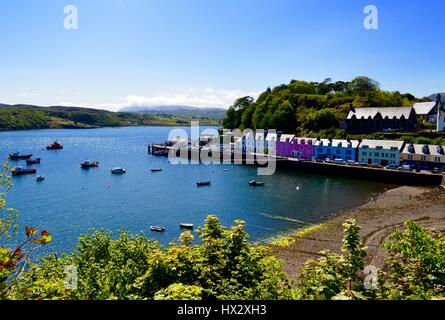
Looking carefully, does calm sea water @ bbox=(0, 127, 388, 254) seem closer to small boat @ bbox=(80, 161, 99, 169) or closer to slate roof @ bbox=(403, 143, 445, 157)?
small boat @ bbox=(80, 161, 99, 169)

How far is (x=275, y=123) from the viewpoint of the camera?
102125 mm

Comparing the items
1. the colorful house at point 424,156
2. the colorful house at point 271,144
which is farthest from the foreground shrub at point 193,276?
the colorful house at point 271,144

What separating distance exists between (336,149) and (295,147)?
10488 mm

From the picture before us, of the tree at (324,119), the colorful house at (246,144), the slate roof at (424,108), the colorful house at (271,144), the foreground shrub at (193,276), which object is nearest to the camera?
the foreground shrub at (193,276)

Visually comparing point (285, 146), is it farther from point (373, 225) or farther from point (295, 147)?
point (373, 225)

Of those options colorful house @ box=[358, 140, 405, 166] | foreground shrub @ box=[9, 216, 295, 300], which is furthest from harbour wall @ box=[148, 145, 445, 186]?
foreground shrub @ box=[9, 216, 295, 300]

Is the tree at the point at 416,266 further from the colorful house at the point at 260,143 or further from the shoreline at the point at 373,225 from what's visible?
the colorful house at the point at 260,143

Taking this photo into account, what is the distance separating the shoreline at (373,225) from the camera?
27.7 meters

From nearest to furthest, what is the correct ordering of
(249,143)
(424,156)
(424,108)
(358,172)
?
(424,156), (358,172), (424,108), (249,143)

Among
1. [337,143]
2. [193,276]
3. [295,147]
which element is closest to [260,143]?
[295,147]

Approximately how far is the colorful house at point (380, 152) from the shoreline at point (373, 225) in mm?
12335

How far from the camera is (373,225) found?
35.0m

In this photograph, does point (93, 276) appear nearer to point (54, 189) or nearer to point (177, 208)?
→ point (177, 208)
